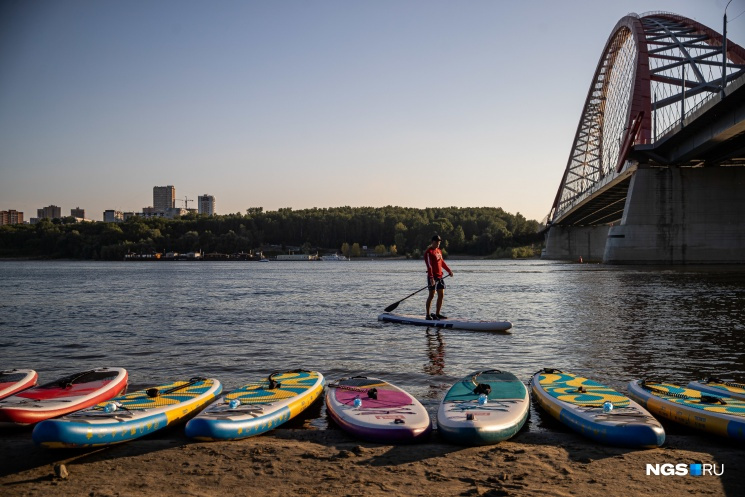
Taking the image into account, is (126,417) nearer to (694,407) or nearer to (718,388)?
(694,407)

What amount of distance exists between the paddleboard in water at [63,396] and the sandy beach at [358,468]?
0.32 metres

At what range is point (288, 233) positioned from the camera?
601 ft

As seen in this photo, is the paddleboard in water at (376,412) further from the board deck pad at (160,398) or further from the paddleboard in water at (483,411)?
the board deck pad at (160,398)

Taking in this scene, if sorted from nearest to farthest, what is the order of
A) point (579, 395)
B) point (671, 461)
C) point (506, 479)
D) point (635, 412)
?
point (506, 479) → point (671, 461) → point (635, 412) → point (579, 395)

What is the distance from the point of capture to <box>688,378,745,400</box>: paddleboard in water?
6852mm

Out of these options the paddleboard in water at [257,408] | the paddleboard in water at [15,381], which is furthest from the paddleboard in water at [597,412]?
the paddleboard in water at [15,381]

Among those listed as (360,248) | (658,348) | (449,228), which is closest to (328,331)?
(658,348)

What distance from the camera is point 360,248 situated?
178375 mm

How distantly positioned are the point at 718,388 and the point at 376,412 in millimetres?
4165

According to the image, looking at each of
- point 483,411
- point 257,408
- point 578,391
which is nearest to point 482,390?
point 483,411

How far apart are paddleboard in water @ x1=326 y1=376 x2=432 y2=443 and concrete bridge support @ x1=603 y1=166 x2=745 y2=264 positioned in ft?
151

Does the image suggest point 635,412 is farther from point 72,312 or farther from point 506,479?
point 72,312

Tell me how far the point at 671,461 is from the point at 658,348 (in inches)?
277

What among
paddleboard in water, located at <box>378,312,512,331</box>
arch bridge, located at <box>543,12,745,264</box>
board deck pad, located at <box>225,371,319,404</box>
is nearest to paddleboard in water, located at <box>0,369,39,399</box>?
board deck pad, located at <box>225,371,319,404</box>
